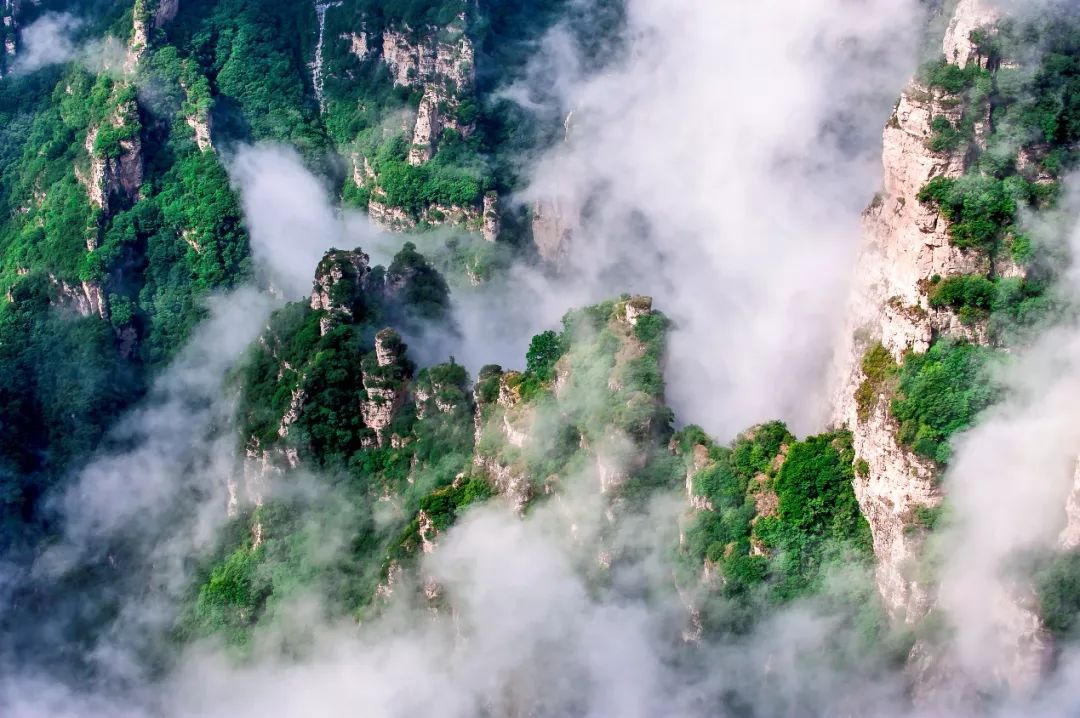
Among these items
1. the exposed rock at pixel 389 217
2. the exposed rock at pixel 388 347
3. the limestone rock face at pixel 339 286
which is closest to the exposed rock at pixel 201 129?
the exposed rock at pixel 389 217

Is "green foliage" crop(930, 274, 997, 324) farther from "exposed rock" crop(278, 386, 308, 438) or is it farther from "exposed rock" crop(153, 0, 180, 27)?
"exposed rock" crop(153, 0, 180, 27)

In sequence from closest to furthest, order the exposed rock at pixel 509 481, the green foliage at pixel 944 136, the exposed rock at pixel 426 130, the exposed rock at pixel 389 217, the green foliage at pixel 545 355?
1. the green foliage at pixel 944 136
2. the exposed rock at pixel 509 481
3. the green foliage at pixel 545 355
4. the exposed rock at pixel 389 217
5. the exposed rock at pixel 426 130

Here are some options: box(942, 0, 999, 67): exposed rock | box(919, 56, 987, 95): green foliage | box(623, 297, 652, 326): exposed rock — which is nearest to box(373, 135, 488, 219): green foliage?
box(623, 297, 652, 326): exposed rock

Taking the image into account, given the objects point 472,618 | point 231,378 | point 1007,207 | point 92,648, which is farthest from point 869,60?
point 92,648

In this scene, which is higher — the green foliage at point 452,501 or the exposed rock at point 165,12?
the exposed rock at point 165,12

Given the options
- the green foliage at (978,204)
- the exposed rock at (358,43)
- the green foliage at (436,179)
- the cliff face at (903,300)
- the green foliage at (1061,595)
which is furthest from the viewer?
the exposed rock at (358,43)

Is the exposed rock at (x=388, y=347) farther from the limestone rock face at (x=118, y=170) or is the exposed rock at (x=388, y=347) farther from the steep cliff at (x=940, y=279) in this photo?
the limestone rock face at (x=118, y=170)

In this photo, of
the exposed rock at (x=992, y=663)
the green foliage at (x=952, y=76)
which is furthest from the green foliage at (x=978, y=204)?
the exposed rock at (x=992, y=663)

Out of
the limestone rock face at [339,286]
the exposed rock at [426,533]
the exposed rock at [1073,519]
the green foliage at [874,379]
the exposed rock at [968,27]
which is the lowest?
the exposed rock at [1073,519]

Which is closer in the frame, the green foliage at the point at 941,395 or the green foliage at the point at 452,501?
the green foliage at the point at 941,395

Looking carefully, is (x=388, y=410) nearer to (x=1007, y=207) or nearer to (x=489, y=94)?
(x=1007, y=207)
